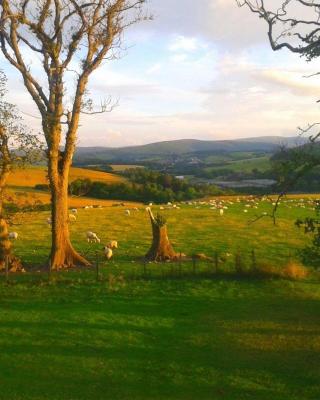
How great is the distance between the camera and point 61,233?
25.3 m

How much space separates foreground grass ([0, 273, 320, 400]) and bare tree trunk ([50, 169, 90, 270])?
14.7 ft

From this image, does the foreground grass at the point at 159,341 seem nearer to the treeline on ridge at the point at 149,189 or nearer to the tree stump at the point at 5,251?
the tree stump at the point at 5,251

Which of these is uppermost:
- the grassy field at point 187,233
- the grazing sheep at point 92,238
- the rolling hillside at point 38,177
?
the rolling hillside at point 38,177

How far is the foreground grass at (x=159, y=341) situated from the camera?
35.9ft

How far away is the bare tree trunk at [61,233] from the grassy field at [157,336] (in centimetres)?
158

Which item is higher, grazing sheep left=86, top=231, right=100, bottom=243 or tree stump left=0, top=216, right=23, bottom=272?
tree stump left=0, top=216, right=23, bottom=272

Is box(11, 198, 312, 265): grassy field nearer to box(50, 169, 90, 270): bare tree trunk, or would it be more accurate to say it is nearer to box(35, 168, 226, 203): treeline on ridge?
box(50, 169, 90, 270): bare tree trunk

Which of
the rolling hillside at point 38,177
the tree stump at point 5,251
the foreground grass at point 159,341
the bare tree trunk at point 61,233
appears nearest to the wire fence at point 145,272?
the tree stump at point 5,251

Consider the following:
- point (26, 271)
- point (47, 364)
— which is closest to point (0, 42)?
point (26, 271)

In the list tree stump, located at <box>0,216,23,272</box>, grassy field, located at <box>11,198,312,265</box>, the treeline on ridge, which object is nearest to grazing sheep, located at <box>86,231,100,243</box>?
grassy field, located at <box>11,198,312,265</box>

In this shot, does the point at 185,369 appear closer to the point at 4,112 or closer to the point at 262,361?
the point at 262,361

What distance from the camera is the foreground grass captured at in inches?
431

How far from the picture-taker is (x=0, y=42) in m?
24.4

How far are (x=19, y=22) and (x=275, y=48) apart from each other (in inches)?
533
